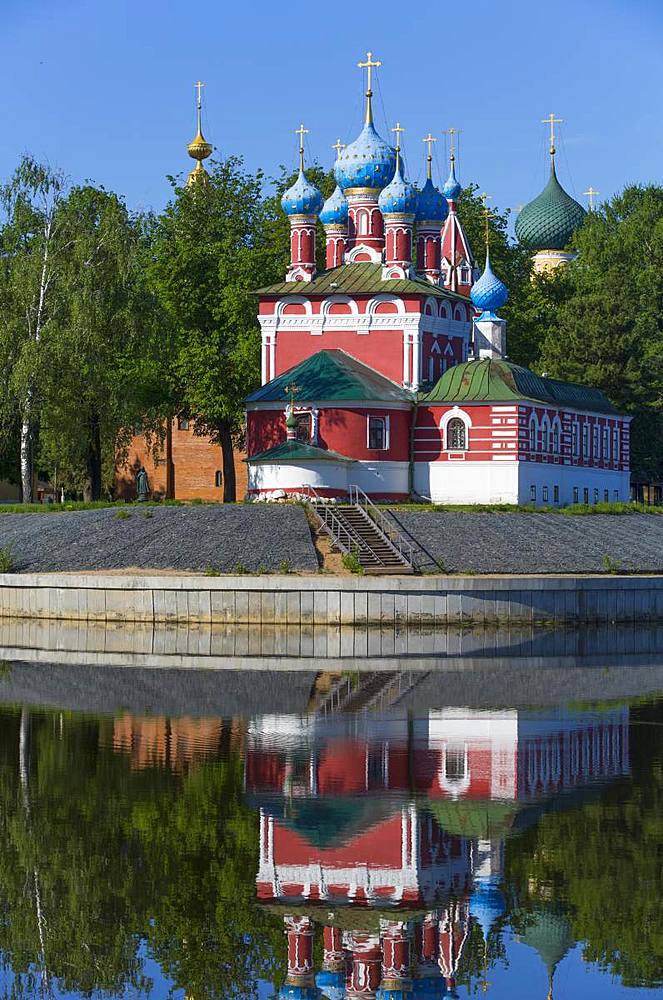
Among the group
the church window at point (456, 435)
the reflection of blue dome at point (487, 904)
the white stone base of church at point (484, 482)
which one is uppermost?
the church window at point (456, 435)

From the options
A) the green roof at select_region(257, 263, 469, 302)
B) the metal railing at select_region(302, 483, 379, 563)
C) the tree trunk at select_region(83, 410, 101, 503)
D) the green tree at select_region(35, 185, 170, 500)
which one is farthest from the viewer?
the green roof at select_region(257, 263, 469, 302)

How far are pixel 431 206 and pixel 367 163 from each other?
4.33m

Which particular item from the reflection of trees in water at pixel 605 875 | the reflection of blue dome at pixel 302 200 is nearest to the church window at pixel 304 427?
the reflection of blue dome at pixel 302 200

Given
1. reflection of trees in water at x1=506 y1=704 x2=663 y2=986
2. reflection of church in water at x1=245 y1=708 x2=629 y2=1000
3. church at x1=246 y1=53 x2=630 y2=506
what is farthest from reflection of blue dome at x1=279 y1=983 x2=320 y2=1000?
church at x1=246 y1=53 x2=630 y2=506

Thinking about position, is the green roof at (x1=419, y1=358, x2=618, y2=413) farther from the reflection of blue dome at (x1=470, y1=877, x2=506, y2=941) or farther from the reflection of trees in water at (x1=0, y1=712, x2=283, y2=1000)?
the reflection of blue dome at (x1=470, y1=877, x2=506, y2=941)

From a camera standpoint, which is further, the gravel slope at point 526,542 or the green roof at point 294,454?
the green roof at point 294,454

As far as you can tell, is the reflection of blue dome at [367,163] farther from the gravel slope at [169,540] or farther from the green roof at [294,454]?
the gravel slope at [169,540]

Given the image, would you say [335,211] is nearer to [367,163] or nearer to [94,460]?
[367,163]

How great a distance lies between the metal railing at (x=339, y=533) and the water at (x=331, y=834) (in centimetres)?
1204

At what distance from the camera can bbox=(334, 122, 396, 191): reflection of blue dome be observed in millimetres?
66125

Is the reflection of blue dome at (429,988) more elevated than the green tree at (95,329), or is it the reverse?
the green tree at (95,329)

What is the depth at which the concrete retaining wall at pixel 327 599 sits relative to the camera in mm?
43969

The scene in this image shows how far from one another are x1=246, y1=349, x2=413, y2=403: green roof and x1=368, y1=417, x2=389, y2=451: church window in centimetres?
76

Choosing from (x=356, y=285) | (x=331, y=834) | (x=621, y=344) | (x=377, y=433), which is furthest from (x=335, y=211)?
(x=331, y=834)
